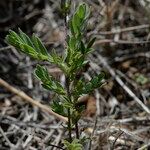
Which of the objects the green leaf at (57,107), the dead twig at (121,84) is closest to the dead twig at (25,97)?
the dead twig at (121,84)

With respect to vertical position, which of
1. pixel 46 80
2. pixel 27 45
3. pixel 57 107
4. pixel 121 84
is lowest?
pixel 121 84

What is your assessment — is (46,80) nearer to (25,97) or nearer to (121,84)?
(25,97)

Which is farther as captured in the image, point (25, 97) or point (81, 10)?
point (25, 97)

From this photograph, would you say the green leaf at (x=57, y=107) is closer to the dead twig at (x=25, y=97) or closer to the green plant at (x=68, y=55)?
the green plant at (x=68, y=55)

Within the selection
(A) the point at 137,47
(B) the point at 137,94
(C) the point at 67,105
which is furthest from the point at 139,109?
(C) the point at 67,105

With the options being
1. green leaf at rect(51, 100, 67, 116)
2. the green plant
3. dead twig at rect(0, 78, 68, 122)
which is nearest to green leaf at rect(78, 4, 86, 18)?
the green plant

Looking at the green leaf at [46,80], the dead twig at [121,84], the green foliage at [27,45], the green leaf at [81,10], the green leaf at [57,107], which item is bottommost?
the dead twig at [121,84]

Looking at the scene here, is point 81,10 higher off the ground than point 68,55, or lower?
higher

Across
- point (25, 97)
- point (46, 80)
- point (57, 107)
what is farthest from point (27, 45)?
point (25, 97)

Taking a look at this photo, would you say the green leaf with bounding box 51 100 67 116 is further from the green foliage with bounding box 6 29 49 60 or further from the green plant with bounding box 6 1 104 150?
the green foliage with bounding box 6 29 49 60

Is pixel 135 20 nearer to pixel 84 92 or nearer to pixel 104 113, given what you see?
pixel 104 113

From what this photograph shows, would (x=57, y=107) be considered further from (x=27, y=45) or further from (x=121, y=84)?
(x=121, y=84)

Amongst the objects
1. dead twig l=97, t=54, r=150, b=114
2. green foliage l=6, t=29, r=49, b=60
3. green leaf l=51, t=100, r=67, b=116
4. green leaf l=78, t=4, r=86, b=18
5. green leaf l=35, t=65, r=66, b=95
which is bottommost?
dead twig l=97, t=54, r=150, b=114
